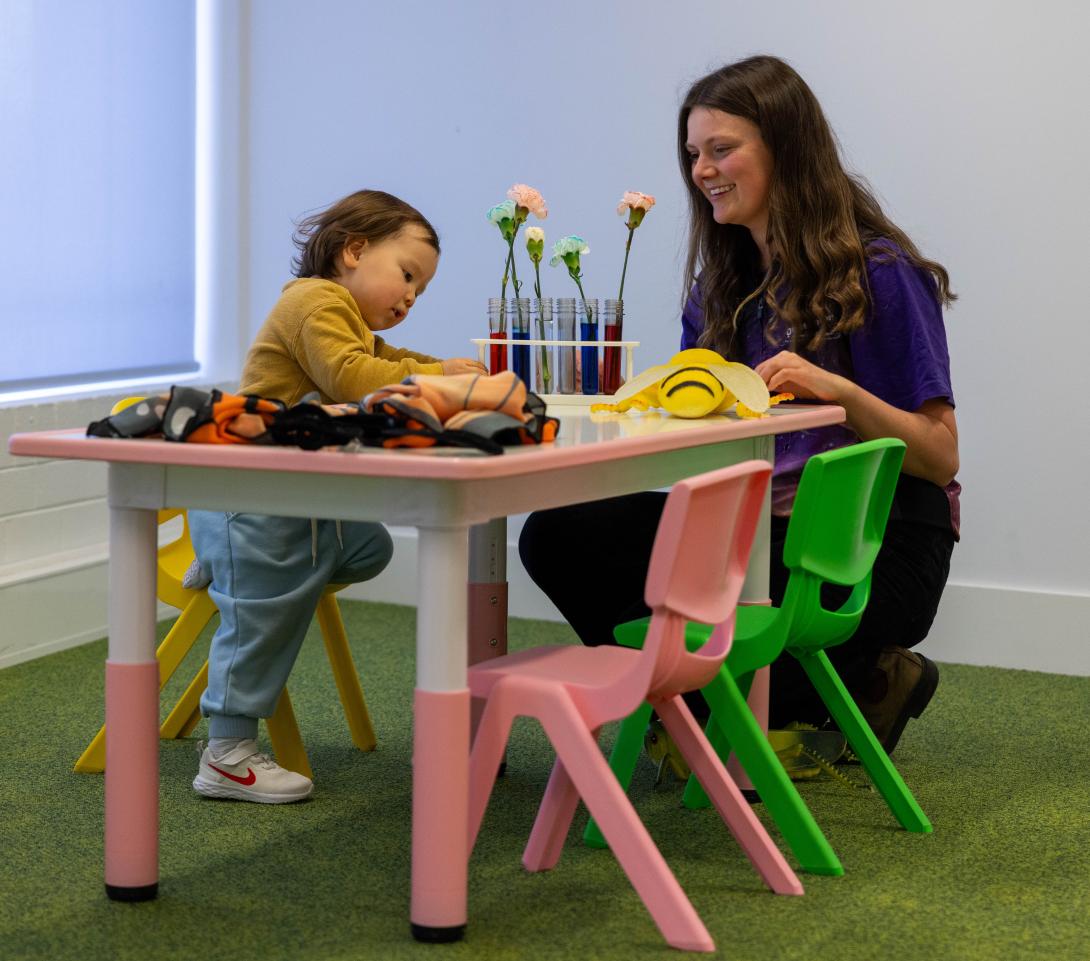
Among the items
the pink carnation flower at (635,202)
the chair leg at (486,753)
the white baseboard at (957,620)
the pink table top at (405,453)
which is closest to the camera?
the pink table top at (405,453)

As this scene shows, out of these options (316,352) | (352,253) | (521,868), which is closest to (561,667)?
(521,868)

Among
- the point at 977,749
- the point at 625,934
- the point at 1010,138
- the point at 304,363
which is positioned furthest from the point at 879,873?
the point at 1010,138

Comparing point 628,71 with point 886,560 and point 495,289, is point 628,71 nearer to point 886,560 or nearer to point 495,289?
point 495,289

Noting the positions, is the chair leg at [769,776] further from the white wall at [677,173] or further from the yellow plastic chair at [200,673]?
the white wall at [677,173]

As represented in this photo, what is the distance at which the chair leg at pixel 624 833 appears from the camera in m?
1.93

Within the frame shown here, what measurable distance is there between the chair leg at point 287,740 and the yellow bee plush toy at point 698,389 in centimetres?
Result: 77

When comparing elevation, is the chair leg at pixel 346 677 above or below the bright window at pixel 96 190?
below

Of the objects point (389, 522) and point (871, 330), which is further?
point (871, 330)

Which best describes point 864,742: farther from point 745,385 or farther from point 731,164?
point 731,164

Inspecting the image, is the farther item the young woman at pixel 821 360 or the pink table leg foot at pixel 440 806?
the young woman at pixel 821 360

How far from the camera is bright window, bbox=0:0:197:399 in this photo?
3.81 metres

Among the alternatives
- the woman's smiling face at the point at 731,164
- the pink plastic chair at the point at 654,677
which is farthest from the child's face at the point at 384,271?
the pink plastic chair at the point at 654,677

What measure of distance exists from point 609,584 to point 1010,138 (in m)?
1.69

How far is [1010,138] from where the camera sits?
149 inches
